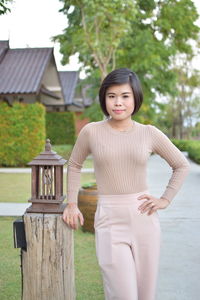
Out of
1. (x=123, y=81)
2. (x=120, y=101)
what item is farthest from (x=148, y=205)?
(x=123, y=81)

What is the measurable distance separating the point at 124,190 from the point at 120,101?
510 millimetres

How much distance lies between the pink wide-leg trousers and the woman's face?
1.54 feet

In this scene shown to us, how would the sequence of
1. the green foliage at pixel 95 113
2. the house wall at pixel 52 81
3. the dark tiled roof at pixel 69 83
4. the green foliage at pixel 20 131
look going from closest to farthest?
1. the green foliage at pixel 20 131
2. the green foliage at pixel 95 113
3. the house wall at pixel 52 81
4. the dark tiled roof at pixel 69 83

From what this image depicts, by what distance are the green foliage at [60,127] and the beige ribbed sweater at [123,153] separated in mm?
25228

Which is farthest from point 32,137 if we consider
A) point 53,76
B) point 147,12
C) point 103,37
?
point 147,12

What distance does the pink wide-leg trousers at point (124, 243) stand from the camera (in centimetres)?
243

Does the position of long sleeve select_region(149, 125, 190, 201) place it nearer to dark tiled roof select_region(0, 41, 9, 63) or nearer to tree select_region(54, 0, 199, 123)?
tree select_region(54, 0, 199, 123)

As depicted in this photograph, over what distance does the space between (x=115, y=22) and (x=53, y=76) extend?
962cm

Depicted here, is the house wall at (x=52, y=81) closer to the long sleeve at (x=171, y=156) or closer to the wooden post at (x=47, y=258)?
the wooden post at (x=47, y=258)

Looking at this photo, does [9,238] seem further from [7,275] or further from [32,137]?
[32,137]

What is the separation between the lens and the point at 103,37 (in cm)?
1642

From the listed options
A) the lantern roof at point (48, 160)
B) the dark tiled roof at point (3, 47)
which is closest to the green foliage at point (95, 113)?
the dark tiled roof at point (3, 47)

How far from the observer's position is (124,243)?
247 cm

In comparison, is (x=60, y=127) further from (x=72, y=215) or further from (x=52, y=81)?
(x=72, y=215)
